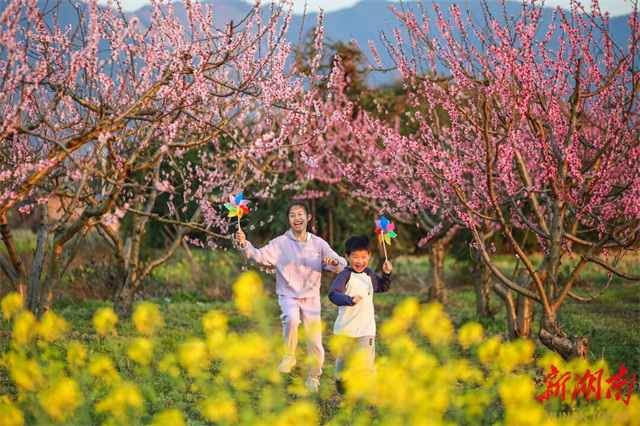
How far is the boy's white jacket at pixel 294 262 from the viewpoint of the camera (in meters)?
6.14

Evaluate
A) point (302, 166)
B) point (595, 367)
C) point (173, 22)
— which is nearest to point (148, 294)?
point (302, 166)

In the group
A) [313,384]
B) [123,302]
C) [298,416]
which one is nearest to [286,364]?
Result: [313,384]

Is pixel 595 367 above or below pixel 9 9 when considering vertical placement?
below

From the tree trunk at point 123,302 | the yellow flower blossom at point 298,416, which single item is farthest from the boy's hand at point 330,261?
the tree trunk at point 123,302

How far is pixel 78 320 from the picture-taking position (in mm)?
8594

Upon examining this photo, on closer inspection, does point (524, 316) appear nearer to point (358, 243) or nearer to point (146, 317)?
point (358, 243)

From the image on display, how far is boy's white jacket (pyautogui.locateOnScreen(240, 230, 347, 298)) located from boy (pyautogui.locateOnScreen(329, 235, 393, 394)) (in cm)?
61

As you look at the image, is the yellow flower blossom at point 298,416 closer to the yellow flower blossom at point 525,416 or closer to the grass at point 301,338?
the yellow flower blossom at point 525,416

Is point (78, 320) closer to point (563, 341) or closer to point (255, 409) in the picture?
point (255, 409)

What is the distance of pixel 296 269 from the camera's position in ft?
20.3

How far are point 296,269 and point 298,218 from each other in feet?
1.48

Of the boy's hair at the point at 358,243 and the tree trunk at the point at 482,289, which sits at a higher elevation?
the boy's hair at the point at 358,243

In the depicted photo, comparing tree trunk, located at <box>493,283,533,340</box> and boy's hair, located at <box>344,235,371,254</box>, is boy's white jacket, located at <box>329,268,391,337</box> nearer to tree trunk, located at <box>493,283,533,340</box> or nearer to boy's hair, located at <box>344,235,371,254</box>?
boy's hair, located at <box>344,235,371,254</box>

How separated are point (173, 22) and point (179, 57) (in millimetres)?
1306
